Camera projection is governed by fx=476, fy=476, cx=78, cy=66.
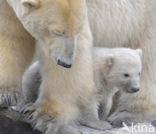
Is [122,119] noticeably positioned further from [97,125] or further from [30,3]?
[30,3]

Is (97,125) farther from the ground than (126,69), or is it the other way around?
(126,69)

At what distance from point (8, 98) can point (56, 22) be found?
1203 millimetres

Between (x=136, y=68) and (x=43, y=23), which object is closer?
(x=43, y=23)

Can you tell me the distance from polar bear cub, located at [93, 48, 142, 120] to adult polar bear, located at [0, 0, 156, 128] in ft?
1.06

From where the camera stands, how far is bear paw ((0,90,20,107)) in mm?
5125

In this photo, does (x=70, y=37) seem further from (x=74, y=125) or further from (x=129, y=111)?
(x=129, y=111)

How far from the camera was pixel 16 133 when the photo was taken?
17.5 ft

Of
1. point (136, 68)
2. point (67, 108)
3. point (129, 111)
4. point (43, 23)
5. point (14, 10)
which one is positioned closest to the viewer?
point (43, 23)

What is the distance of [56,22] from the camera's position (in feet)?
14.3

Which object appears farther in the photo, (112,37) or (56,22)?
(112,37)

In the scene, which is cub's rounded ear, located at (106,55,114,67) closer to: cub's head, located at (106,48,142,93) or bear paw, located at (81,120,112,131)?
cub's head, located at (106,48,142,93)

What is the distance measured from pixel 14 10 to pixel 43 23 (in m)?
0.46

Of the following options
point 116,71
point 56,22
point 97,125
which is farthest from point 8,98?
point 116,71

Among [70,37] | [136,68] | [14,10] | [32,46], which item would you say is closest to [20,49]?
[32,46]
